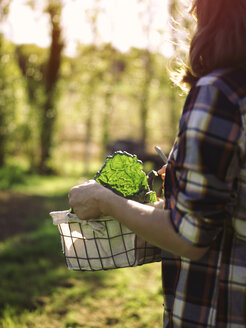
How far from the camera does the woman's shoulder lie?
0.97 metres

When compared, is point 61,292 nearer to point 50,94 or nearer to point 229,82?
point 229,82

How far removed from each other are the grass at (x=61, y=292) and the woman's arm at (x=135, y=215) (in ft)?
8.31

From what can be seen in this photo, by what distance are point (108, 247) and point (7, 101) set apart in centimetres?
1276

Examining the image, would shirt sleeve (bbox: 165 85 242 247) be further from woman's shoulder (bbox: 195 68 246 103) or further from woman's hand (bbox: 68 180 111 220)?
woman's hand (bbox: 68 180 111 220)

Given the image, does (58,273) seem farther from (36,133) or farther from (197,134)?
(36,133)

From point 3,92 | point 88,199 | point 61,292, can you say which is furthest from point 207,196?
point 3,92

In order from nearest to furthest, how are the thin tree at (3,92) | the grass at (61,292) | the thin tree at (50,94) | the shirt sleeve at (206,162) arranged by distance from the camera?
the shirt sleeve at (206,162), the grass at (61,292), the thin tree at (3,92), the thin tree at (50,94)

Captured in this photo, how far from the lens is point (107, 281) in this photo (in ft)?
14.7

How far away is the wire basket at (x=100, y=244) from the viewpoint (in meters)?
1.25

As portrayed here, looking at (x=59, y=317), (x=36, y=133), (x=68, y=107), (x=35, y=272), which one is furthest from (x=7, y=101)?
(x=59, y=317)

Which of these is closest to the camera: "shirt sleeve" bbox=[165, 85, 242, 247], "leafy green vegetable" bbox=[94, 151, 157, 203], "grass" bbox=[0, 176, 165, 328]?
"shirt sleeve" bbox=[165, 85, 242, 247]

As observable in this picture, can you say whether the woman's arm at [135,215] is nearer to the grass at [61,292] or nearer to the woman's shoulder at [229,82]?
the woman's shoulder at [229,82]

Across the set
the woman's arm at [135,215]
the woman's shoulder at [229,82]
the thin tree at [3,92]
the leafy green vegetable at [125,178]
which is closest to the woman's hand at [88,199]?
the woman's arm at [135,215]

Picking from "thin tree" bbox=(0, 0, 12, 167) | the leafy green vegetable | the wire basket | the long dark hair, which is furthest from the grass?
"thin tree" bbox=(0, 0, 12, 167)
